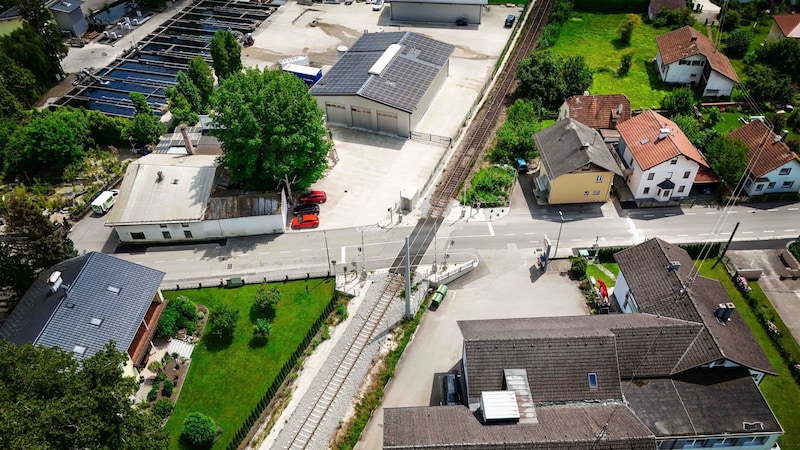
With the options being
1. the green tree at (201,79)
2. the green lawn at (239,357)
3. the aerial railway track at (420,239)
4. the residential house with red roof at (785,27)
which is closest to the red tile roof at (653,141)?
the aerial railway track at (420,239)

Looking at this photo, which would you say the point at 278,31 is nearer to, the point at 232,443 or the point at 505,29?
the point at 505,29

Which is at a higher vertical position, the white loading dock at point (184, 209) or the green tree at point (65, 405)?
the green tree at point (65, 405)

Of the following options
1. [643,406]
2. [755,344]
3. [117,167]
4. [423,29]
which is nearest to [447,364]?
[643,406]

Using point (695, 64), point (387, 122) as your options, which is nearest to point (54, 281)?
point (387, 122)

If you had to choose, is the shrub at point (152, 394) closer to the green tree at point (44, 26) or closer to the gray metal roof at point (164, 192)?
the gray metal roof at point (164, 192)

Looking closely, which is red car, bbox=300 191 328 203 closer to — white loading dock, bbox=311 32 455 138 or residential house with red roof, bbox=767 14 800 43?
white loading dock, bbox=311 32 455 138

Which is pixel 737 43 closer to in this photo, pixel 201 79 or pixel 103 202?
pixel 201 79

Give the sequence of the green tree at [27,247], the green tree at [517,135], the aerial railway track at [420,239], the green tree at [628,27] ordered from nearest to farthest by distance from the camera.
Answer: the aerial railway track at [420,239]
the green tree at [27,247]
the green tree at [517,135]
the green tree at [628,27]
